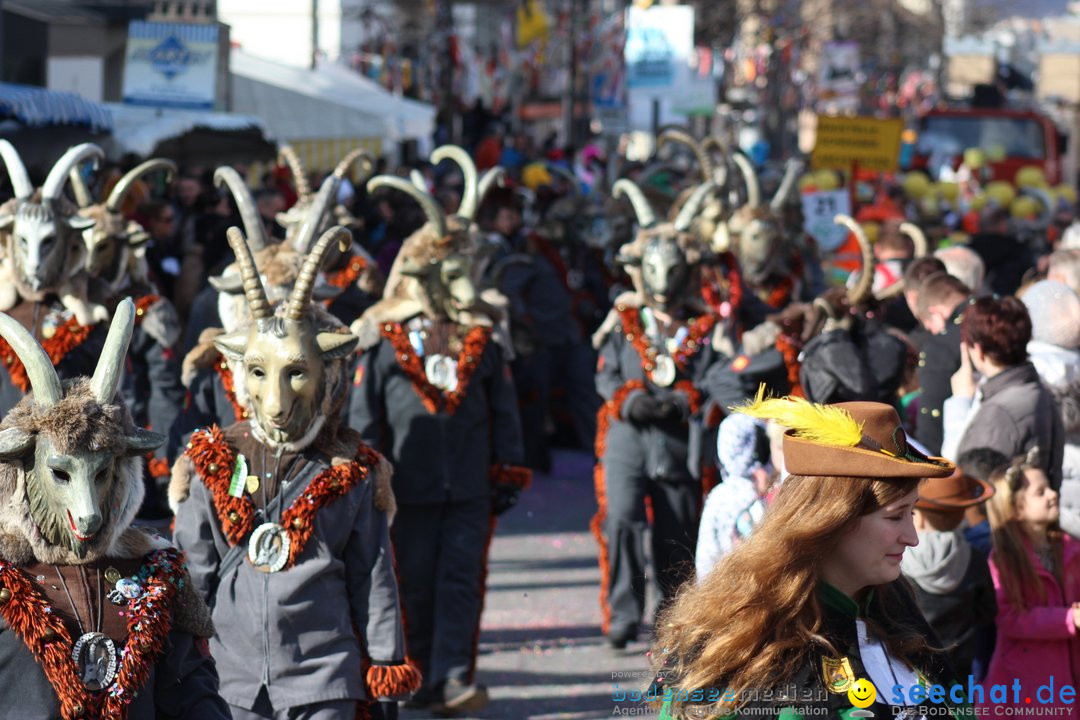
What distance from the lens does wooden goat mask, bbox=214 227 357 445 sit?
16.8ft

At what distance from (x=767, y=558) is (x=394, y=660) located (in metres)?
2.05

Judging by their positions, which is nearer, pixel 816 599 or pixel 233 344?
pixel 816 599

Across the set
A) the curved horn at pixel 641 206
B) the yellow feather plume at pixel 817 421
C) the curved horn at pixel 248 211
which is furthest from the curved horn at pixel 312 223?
the yellow feather plume at pixel 817 421

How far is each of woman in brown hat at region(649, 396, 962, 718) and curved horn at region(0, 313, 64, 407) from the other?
1.51 m

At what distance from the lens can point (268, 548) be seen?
498 centimetres

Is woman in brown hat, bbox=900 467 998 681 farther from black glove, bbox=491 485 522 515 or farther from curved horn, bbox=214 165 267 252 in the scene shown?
curved horn, bbox=214 165 267 252

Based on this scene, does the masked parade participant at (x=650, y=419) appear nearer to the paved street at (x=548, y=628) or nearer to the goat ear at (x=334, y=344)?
the paved street at (x=548, y=628)

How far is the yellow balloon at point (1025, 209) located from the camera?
69.4ft

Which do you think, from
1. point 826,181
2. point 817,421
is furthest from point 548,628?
point 826,181

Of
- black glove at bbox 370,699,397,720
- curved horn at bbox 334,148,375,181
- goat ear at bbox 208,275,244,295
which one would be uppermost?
curved horn at bbox 334,148,375,181

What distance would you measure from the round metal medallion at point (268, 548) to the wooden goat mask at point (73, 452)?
1.00 m

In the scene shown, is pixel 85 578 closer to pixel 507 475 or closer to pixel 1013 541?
pixel 1013 541

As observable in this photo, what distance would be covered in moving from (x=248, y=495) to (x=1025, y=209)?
57.6 feet

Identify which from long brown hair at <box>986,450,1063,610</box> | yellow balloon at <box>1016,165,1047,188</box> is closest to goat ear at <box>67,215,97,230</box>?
long brown hair at <box>986,450,1063,610</box>
